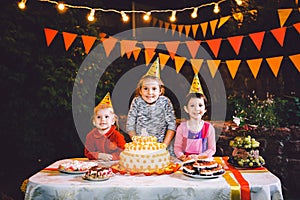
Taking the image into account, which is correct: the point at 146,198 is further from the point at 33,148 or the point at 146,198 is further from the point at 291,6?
the point at 291,6

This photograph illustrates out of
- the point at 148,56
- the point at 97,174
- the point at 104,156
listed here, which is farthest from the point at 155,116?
the point at 148,56

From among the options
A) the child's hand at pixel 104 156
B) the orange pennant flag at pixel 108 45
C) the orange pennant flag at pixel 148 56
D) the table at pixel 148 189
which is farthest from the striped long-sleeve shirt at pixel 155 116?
the orange pennant flag at pixel 148 56

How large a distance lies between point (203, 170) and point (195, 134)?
60cm

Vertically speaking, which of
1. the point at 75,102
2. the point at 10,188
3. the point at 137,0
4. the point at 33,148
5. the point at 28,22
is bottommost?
the point at 10,188

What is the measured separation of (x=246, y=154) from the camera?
91.8 inches

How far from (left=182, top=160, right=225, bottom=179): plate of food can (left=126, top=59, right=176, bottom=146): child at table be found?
2.43ft

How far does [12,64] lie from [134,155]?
112 inches

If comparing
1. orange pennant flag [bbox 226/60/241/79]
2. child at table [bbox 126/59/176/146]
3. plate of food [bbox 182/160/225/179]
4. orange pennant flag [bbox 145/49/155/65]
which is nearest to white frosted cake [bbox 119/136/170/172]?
plate of food [bbox 182/160/225/179]

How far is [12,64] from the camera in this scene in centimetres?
436

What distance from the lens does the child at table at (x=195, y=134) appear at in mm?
2596

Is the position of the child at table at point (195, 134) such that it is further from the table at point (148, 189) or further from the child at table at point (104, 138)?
the table at point (148, 189)

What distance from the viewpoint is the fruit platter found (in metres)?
2.29

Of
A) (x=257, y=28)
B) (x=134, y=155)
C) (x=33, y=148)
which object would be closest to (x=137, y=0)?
(x=257, y=28)

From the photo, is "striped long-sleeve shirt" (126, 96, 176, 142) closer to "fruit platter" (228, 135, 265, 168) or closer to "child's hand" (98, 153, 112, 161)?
"child's hand" (98, 153, 112, 161)
